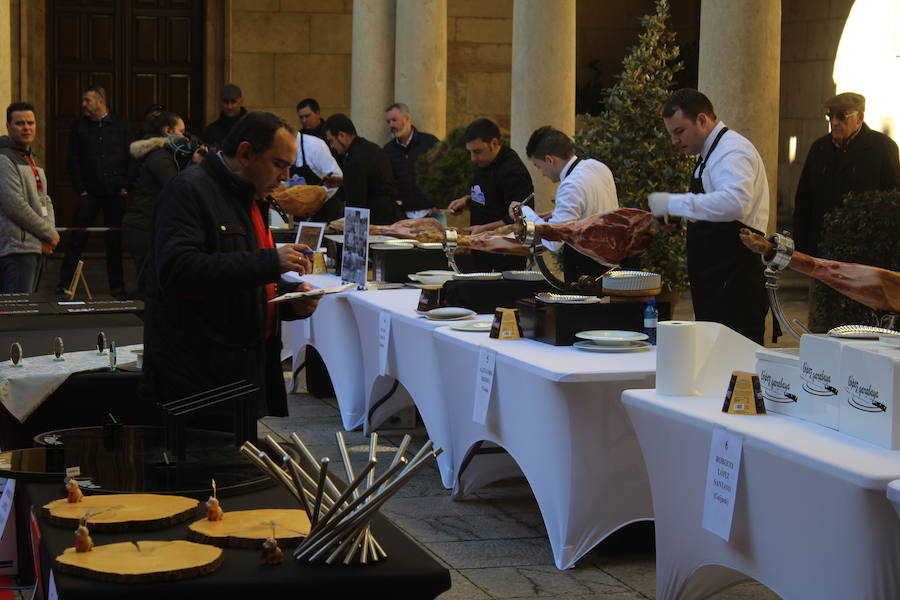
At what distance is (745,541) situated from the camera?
3502 mm

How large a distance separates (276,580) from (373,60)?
12219 millimetres

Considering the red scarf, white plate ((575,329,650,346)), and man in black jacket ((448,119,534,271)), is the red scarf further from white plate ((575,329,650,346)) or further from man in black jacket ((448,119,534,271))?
man in black jacket ((448,119,534,271))

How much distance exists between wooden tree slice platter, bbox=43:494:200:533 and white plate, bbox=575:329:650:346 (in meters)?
2.27

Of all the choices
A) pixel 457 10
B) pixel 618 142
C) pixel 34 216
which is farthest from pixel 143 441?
pixel 457 10

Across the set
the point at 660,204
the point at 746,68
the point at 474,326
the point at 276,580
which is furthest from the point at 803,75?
the point at 276,580

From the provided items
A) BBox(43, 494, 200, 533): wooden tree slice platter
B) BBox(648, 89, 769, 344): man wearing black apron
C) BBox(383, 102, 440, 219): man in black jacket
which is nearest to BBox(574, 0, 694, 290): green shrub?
BBox(383, 102, 440, 219): man in black jacket

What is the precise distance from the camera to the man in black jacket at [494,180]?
27.7 feet

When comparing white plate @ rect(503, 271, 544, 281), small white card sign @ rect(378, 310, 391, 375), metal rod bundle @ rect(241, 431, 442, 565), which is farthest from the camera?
small white card sign @ rect(378, 310, 391, 375)

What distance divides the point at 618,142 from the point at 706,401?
5870 millimetres

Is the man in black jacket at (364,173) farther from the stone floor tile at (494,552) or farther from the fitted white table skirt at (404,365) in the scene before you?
the stone floor tile at (494,552)

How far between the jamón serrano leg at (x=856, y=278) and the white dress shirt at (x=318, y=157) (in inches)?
275

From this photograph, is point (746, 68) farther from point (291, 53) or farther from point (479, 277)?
point (291, 53)

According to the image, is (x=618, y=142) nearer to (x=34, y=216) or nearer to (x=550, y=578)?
(x=34, y=216)

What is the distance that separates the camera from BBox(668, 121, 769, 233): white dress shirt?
19.5ft
